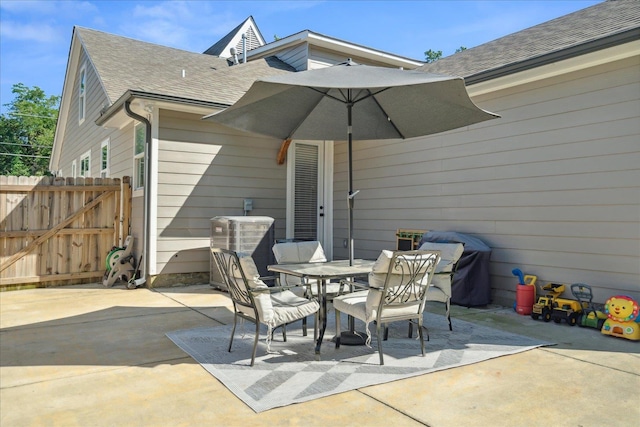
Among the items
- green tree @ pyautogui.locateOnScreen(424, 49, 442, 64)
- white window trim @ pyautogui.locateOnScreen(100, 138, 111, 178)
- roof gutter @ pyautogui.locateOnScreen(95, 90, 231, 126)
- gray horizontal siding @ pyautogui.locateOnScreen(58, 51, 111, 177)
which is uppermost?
green tree @ pyautogui.locateOnScreen(424, 49, 442, 64)

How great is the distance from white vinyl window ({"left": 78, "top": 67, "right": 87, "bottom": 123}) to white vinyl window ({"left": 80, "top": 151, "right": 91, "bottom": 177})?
3.19 feet

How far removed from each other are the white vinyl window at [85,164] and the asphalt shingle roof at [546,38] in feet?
27.4

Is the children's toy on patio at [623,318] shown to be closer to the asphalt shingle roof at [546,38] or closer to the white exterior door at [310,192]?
the asphalt shingle roof at [546,38]

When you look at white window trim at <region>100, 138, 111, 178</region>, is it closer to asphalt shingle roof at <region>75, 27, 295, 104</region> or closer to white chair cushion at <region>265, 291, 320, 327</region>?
asphalt shingle roof at <region>75, 27, 295, 104</region>

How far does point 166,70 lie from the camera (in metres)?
8.68

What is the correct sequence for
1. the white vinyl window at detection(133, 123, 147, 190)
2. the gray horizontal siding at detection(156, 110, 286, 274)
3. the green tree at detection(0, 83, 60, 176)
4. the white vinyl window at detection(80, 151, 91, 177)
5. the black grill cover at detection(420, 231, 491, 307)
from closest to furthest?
the black grill cover at detection(420, 231, 491, 307)
the gray horizontal siding at detection(156, 110, 286, 274)
the white vinyl window at detection(133, 123, 147, 190)
the white vinyl window at detection(80, 151, 91, 177)
the green tree at detection(0, 83, 60, 176)

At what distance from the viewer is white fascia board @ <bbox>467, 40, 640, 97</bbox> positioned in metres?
4.11

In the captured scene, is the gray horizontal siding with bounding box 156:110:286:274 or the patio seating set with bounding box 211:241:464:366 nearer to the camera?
the patio seating set with bounding box 211:241:464:366

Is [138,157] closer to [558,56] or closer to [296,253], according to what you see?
[296,253]

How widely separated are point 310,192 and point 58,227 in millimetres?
4057

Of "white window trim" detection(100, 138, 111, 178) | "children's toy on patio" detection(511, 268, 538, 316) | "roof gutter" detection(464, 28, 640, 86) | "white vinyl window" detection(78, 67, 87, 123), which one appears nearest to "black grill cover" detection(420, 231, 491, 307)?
"children's toy on patio" detection(511, 268, 538, 316)

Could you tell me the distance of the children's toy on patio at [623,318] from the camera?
3.79 m

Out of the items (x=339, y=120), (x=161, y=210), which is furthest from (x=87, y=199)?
(x=339, y=120)

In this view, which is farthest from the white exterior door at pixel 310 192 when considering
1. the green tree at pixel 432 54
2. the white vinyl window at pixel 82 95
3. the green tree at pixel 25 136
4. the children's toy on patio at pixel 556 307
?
the green tree at pixel 432 54
